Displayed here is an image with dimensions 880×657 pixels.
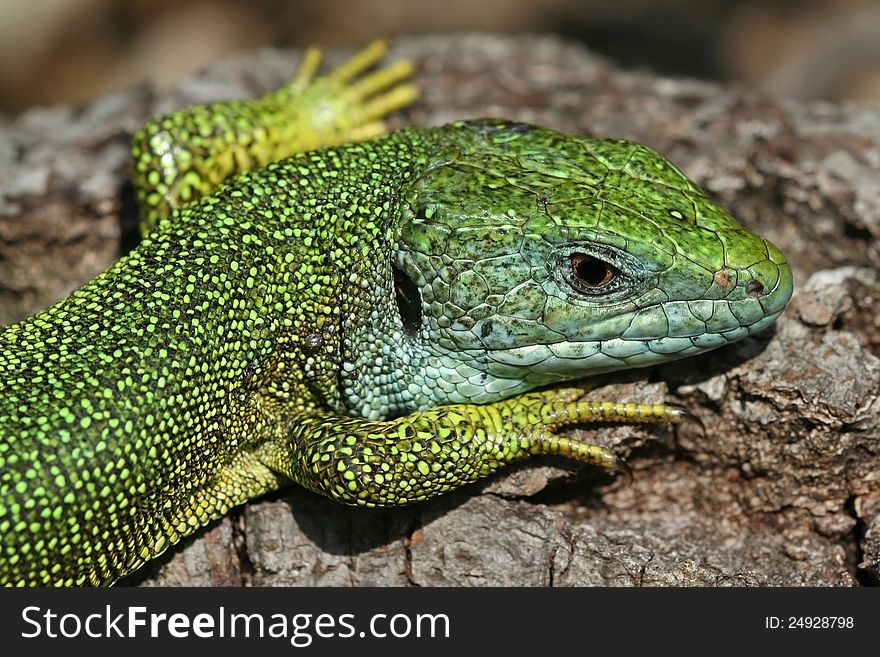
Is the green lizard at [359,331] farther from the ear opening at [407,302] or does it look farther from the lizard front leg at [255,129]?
the lizard front leg at [255,129]

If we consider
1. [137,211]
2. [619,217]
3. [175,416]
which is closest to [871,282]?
[619,217]

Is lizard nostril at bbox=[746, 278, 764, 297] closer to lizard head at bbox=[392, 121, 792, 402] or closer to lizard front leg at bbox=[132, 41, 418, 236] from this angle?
lizard head at bbox=[392, 121, 792, 402]

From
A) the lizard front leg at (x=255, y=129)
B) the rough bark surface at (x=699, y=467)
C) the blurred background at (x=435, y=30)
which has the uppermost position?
the blurred background at (x=435, y=30)

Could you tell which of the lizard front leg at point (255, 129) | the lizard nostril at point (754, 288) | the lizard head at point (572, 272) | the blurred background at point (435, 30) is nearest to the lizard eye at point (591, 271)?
the lizard head at point (572, 272)

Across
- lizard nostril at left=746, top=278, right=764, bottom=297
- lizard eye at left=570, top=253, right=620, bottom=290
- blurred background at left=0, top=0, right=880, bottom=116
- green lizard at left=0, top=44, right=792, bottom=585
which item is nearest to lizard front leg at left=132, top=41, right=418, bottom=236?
green lizard at left=0, top=44, right=792, bottom=585

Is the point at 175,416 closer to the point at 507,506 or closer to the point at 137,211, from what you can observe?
the point at 507,506

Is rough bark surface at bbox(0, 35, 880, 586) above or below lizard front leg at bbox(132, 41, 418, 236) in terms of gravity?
below

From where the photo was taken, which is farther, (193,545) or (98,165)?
(98,165)

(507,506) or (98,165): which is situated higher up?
(98,165)
